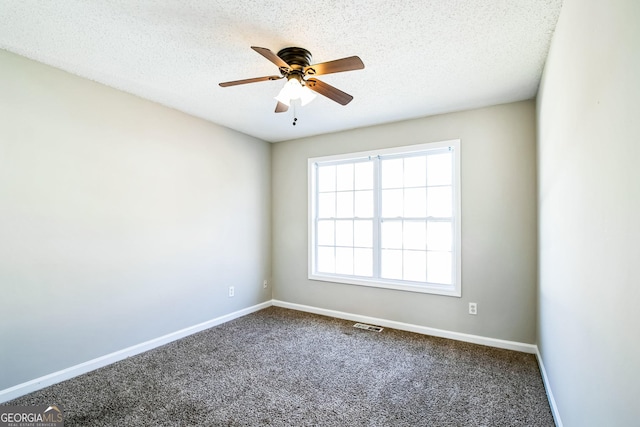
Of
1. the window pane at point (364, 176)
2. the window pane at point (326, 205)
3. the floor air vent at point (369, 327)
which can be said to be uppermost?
the window pane at point (364, 176)

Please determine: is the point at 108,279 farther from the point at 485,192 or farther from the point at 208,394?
the point at 485,192

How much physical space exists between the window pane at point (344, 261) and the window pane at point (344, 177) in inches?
34.8

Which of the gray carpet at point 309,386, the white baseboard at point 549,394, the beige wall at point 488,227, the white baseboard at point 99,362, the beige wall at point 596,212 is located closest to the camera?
the beige wall at point 596,212

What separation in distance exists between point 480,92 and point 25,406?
4515 millimetres

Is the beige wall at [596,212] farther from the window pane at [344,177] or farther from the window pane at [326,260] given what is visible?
the window pane at [326,260]

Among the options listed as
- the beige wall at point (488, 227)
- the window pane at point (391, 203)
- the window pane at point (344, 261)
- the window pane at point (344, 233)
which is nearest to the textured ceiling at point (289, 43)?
the beige wall at point (488, 227)

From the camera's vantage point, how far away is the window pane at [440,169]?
3598 millimetres

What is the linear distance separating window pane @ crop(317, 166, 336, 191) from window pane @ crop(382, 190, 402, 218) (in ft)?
2.64

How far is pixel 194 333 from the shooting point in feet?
11.8

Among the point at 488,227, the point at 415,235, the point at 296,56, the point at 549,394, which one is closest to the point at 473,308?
the point at 488,227

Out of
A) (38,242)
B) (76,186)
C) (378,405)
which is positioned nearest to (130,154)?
(76,186)

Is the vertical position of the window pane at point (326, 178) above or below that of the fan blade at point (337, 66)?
below

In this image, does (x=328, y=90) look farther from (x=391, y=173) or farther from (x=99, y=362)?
(x=99, y=362)

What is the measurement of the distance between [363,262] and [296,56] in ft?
9.07
